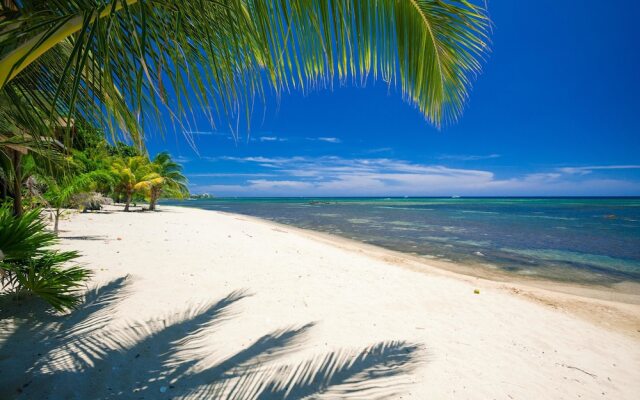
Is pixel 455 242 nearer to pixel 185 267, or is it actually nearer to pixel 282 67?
pixel 185 267

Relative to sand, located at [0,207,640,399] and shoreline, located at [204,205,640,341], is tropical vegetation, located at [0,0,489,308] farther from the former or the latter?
shoreline, located at [204,205,640,341]

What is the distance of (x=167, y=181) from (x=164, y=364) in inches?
974

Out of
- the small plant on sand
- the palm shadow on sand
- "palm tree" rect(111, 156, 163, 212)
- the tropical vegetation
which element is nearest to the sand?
the palm shadow on sand

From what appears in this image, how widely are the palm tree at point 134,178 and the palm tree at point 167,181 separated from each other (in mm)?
1154

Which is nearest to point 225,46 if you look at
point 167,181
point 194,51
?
point 194,51

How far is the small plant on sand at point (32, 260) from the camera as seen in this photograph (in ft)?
8.54

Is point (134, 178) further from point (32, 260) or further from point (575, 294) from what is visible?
point (575, 294)

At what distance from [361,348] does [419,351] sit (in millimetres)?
599

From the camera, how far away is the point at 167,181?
964 inches

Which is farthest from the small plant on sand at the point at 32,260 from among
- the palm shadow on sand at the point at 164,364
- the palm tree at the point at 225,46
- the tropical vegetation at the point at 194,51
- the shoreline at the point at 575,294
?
the shoreline at the point at 575,294

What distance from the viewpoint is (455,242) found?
14102 millimetres

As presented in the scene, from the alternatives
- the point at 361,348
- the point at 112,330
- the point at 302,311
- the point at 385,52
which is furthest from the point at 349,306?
the point at 385,52

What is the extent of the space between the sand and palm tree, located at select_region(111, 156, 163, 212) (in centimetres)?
1663

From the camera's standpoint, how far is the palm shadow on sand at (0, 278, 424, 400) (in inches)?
90.6
